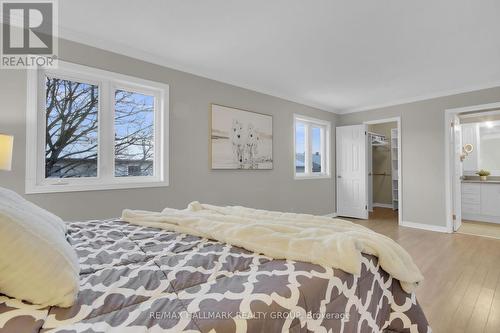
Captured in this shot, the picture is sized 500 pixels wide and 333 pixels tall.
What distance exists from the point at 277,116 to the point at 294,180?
123 cm

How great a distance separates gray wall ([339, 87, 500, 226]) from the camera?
14.8ft

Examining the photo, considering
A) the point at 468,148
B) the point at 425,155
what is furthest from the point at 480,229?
the point at 468,148

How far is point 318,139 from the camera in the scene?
18.8 feet

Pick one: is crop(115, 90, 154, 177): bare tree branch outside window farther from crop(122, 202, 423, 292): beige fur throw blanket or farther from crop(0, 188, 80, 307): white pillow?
crop(0, 188, 80, 307): white pillow

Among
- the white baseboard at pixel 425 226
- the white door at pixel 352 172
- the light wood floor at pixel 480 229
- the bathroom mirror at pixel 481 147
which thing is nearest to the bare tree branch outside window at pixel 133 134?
the white door at pixel 352 172

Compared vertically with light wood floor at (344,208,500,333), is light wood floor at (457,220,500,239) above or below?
below

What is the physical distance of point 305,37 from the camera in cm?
267

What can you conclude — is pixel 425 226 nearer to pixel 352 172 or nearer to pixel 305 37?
pixel 352 172

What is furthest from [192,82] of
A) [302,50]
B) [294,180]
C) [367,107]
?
[367,107]

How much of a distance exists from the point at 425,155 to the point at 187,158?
13.8ft

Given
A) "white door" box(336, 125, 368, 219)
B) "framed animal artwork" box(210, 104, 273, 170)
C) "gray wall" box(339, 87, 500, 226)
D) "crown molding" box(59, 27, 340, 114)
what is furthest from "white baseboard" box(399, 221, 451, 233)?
"crown molding" box(59, 27, 340, 114)

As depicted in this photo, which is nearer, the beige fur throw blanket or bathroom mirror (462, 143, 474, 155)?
the beige fur throw blanket

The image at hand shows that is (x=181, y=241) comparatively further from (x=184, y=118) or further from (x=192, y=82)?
(x=192, y=82)

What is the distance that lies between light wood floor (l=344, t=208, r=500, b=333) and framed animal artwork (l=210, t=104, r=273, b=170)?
2.49 m
